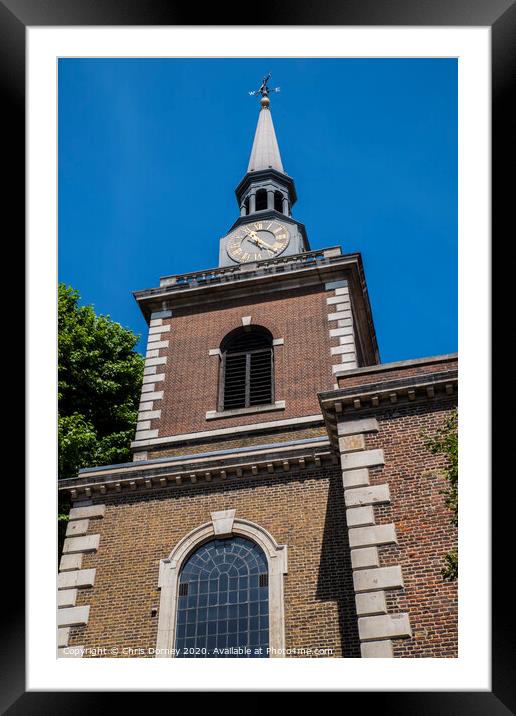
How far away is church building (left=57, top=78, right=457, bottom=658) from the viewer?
1201 centimetres

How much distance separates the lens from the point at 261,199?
29469 mm

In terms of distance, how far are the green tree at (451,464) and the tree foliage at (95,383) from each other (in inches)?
482

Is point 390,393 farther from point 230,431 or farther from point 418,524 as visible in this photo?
point 230,431

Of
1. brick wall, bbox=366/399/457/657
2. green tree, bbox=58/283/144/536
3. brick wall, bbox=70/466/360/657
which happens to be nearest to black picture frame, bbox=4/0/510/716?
brick wall, bbox=366/399/457/657

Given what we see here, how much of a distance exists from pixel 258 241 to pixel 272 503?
12760 millimetres

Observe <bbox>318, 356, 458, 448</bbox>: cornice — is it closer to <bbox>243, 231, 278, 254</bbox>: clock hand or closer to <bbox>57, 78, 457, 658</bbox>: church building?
<bbox>57, 78, 457, 658</bbox>: church building

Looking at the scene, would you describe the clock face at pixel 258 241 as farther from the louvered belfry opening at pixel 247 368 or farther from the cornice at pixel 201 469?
the cornice at pixel 201 469

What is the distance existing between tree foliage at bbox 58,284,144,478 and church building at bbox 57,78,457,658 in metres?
3.56
